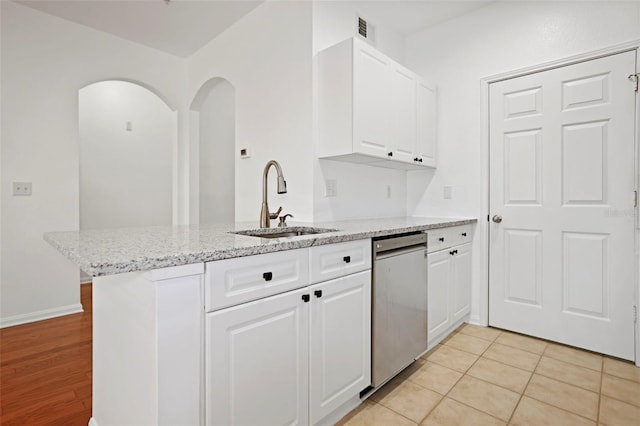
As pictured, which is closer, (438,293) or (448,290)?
(438,293)

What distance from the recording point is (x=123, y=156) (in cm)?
441

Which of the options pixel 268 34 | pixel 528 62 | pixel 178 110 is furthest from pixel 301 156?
pixel 178 110

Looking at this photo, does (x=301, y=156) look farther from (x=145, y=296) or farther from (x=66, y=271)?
(x=66, y=271)

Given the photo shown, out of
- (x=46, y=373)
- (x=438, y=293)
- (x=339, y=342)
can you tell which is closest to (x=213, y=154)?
(x=46, y=373)

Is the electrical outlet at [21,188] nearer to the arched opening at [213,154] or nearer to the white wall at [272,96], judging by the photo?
the arched opening at [213,154]

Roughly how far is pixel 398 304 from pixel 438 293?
0.61 metres

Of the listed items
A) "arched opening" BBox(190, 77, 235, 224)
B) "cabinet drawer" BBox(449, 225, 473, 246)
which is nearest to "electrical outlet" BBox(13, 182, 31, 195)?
"arched opening" BBox(190, 77, 235, 224)

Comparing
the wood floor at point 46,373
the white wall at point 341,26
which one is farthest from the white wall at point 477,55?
the wood floor at point 46,373

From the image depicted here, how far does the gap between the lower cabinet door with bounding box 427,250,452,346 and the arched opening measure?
2892mm

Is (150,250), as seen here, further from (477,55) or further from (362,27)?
(477,55)

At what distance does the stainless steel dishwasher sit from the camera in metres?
1.75

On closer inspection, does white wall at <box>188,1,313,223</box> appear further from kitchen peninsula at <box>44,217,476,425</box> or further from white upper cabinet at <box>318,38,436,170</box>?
kitchen peninsula at <box>44,217,476,425</box>

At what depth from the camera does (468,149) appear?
9.55 feet

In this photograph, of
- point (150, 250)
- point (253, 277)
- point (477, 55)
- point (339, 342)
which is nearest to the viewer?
point (150, 250)
